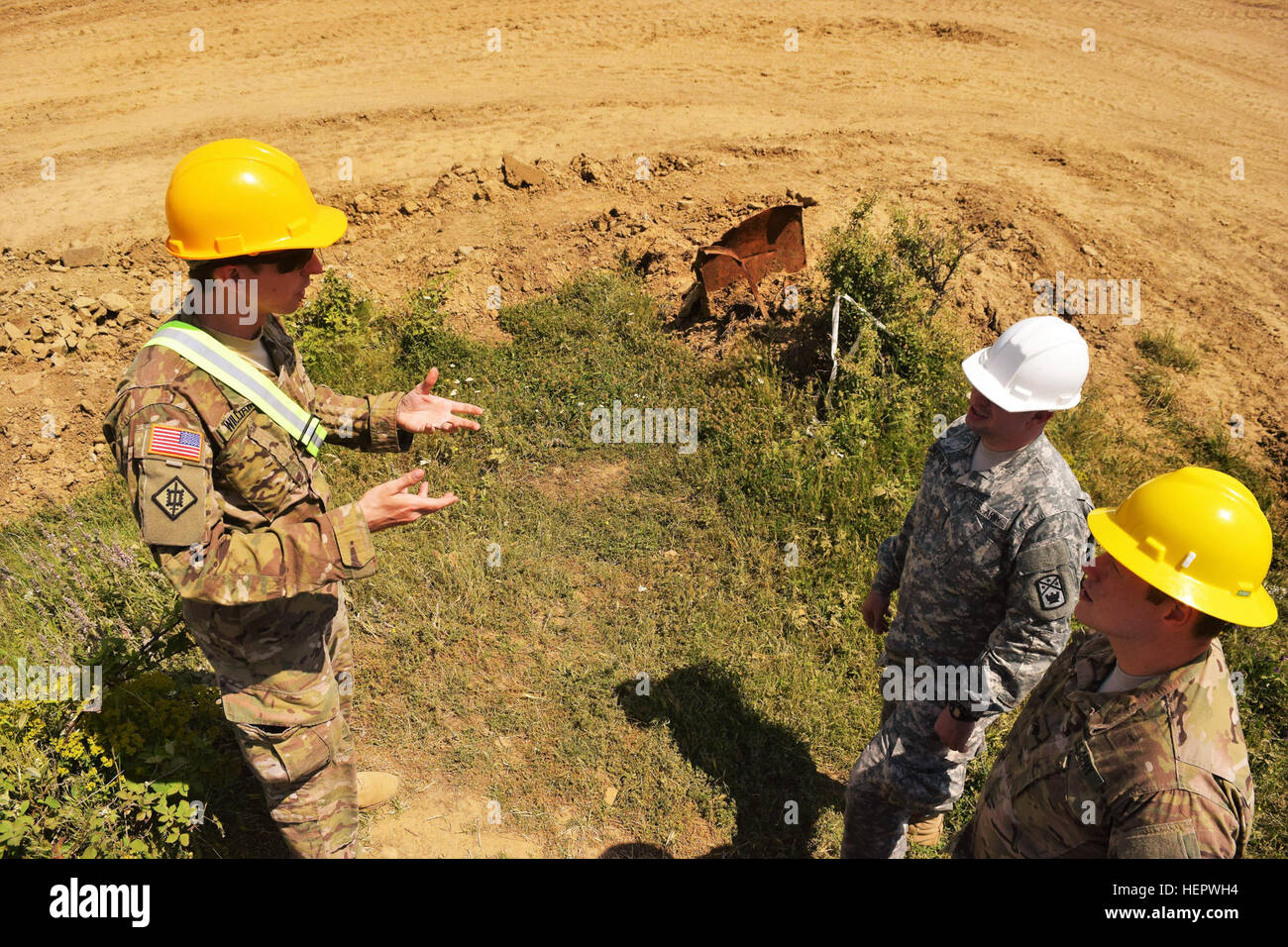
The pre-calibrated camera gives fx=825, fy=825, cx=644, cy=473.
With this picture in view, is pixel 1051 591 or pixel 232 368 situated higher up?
pixel 232 368

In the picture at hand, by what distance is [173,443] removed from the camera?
2555 mm

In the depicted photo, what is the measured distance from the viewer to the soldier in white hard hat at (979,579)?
2.84 metres

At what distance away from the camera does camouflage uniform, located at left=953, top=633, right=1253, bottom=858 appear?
77.3 inches

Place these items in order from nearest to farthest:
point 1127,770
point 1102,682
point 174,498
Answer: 1. point 1127,770
2. point 1102,682
3. point 174,498

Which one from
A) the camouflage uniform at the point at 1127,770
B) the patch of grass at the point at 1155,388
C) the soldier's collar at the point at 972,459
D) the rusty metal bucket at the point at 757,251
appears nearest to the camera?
the camouflage uniform at the point at 1127,770

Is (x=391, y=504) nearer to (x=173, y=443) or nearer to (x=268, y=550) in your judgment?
(x=268, y=550)

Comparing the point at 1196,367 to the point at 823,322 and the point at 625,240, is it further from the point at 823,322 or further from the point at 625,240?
the point at 625,240

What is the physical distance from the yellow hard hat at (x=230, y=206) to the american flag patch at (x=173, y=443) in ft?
1.97

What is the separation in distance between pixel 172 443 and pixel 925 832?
142 inches

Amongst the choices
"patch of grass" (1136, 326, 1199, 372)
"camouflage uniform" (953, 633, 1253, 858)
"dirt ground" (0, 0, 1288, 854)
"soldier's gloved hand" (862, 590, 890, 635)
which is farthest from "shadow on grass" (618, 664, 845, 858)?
"patch of grass" (1136, 326, 1199, 372)

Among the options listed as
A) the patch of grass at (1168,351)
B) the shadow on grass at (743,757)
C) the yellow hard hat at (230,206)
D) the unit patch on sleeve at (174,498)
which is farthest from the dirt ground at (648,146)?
the unit patch on sleeve at (174,498)

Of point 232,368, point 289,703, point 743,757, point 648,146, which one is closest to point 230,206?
point 232,368

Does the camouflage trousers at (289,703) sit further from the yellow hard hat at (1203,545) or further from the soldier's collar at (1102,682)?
the yellow hard hat at (1203,545)

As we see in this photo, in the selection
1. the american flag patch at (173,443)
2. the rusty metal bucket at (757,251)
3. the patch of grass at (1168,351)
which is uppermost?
the rusty metal bucket at (757,251)
